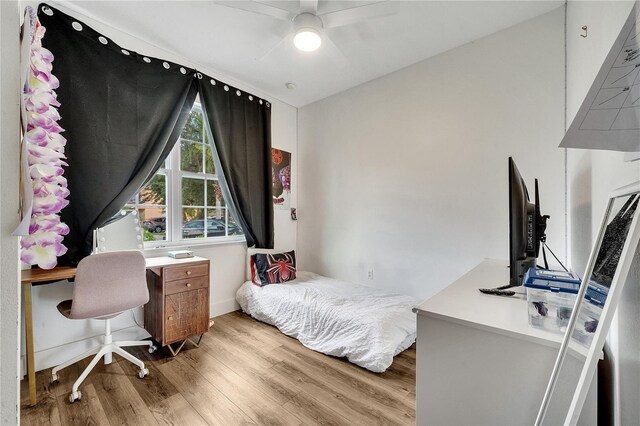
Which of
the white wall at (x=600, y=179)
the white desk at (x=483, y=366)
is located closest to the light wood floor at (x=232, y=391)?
the white desk at (x=483, y=366)

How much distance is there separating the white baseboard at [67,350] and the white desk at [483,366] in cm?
249

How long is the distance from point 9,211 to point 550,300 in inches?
61.2

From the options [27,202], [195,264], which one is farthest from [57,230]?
[195,264]

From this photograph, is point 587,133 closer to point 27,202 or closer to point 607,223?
point 607,223

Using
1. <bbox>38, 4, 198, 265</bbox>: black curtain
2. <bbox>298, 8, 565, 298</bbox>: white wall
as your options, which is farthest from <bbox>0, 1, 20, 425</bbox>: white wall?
<bbox>298, 8, 565, 298</bbox>: white wall

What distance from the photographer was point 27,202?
0.58 meters

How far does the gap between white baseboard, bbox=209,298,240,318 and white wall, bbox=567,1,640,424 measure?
296cm

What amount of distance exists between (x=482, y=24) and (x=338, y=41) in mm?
1191

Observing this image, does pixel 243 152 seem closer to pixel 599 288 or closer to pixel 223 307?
pixel 223 307

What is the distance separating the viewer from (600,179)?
1.02m

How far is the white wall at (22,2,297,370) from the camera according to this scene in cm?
187

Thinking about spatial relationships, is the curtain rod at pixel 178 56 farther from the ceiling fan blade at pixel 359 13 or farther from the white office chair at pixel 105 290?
the white office chair at pixel 105 290

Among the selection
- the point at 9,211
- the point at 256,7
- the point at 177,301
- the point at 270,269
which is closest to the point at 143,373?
the point at 177,301

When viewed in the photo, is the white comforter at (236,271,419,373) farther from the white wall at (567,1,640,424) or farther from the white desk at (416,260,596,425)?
the white wall at (567,1,640,424)
